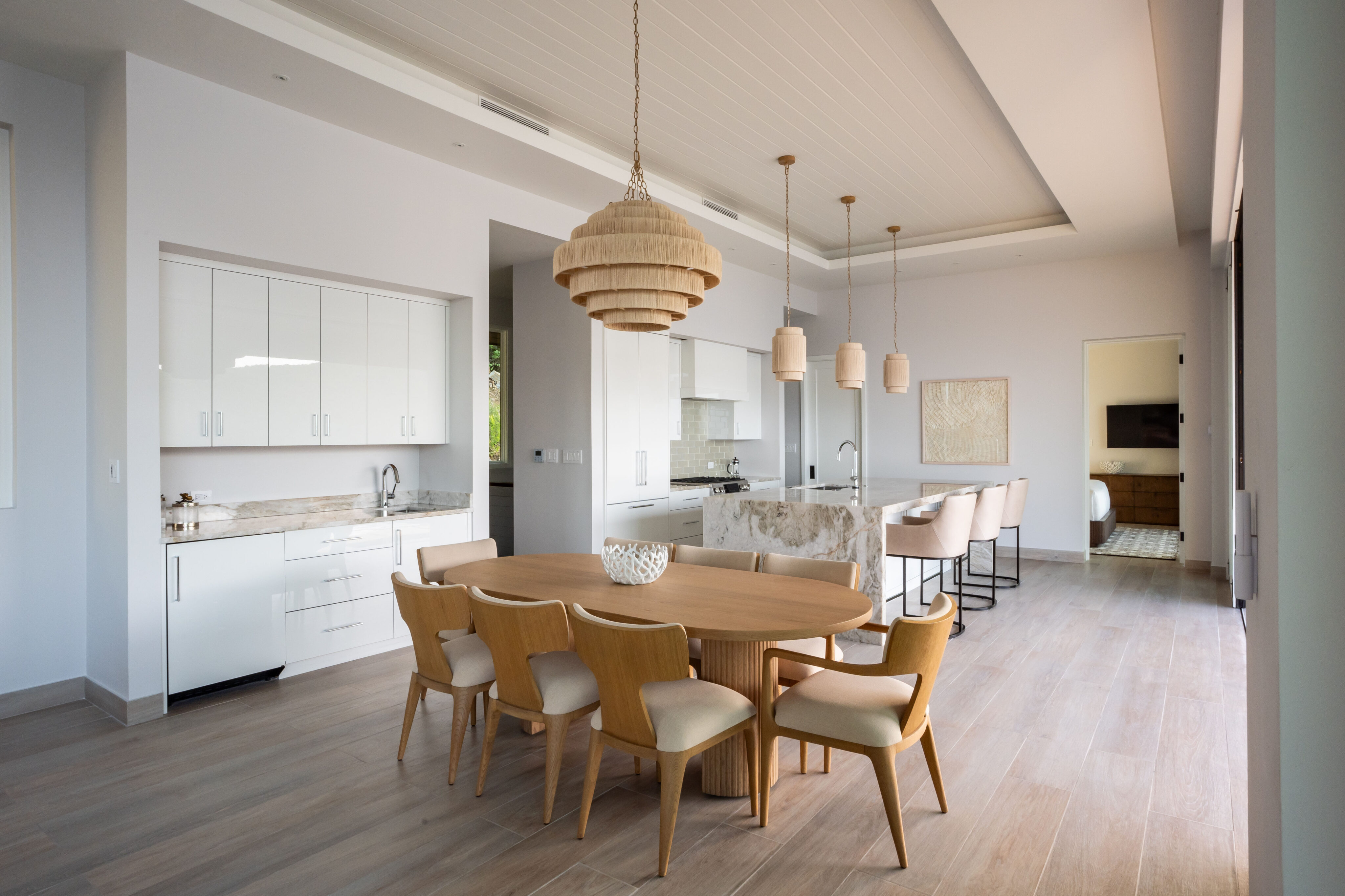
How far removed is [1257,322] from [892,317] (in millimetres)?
7269

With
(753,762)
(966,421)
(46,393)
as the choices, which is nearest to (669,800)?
(753,762)

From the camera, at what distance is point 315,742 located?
10.0ft

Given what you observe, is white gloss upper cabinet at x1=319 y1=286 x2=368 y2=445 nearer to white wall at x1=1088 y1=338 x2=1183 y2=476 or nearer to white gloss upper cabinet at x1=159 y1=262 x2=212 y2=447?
white gloss upper cabinet at x1=159 y1=262 x2=212 y2=447

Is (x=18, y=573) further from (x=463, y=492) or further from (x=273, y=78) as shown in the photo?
(x=273, y=78)

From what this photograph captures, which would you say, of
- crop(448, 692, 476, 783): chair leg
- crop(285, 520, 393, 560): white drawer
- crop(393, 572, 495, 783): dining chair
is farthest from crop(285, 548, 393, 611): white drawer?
crop(448, 692, 476, 783): chair leg

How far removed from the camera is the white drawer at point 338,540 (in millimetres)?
Answer: 3873

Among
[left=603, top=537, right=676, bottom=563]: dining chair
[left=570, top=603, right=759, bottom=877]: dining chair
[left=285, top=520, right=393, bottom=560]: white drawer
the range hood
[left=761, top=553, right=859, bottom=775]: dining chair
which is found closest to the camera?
[left=570, top=603, right=759, bottom=877]: dining chair

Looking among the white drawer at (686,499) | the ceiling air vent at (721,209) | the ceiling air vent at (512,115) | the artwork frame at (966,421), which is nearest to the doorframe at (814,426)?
the artwork frame at (966,421)

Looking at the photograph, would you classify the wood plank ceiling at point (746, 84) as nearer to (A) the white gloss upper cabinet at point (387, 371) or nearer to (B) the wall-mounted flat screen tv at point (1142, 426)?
(A) the white gloss upper cabinet at point (387, 371)

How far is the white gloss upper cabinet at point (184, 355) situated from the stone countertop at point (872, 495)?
3.06m

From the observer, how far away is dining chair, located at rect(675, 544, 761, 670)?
Result: 10.8ft

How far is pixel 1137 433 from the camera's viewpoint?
32.2 ft

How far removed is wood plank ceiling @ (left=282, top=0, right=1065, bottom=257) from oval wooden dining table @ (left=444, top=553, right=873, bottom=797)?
2.50 metres

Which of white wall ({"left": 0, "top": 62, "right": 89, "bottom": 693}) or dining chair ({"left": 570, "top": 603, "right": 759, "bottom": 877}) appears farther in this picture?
white wall ({"left": 0, "top": 62, "right": 89, "bottom": 693})
